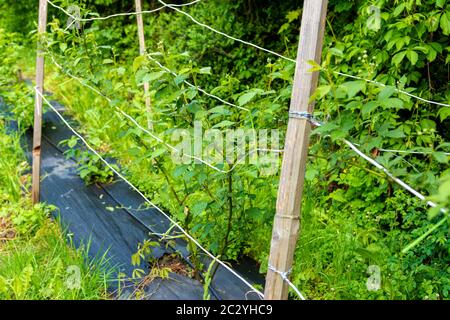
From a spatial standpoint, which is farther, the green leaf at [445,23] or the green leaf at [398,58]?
the green leaf at [398,58]

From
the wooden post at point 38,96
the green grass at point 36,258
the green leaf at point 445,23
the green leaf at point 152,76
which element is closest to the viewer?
the green leaf at point 152,76

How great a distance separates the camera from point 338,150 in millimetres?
1893

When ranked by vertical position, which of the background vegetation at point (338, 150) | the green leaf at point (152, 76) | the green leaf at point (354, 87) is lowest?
the background vegetation at point (338, 150)

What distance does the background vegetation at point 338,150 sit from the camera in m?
1.77

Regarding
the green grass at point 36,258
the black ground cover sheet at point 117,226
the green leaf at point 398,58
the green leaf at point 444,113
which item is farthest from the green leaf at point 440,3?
the green grass at point 36,258

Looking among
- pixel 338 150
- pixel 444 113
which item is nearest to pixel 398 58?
pixel 444 113

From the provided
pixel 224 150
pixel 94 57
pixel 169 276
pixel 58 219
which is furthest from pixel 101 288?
pixel 94 57

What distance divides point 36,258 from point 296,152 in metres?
1.63

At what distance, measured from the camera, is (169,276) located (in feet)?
7.74

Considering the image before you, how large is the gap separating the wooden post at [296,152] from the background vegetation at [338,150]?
0.20ft

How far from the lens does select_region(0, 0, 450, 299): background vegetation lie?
1773 millimetres

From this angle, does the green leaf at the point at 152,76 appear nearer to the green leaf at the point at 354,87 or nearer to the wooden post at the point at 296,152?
the wooden post at the point at 296,152

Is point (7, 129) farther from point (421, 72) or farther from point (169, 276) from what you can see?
point (421, 72)

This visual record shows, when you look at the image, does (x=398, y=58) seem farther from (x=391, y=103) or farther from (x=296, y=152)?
(x=296, y=152)
